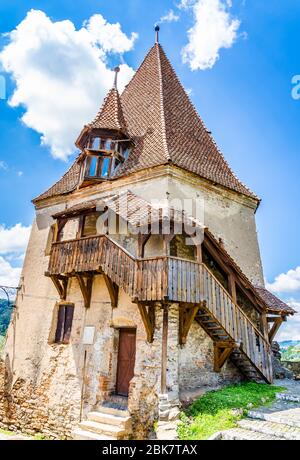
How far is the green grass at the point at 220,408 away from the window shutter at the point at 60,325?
17.8 feet

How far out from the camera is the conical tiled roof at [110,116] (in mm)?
13273

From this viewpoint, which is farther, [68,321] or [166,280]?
[68,321]

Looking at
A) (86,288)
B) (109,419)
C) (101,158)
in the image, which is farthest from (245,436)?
(101,158)

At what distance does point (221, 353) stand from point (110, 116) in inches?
418

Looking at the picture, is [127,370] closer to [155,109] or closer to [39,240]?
[39,240]

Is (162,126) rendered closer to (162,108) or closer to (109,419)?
(162,108)

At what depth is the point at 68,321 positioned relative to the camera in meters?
11.6

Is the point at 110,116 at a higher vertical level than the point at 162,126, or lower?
higher

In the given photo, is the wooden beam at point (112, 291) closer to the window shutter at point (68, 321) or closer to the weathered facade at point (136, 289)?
the weathered facade at point (136, 289)

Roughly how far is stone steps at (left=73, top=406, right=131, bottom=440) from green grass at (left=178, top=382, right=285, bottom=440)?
5.30 ft

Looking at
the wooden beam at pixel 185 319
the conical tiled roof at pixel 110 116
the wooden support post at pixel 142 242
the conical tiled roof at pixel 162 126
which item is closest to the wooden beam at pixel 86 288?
the wooden support post at pixel 142 242

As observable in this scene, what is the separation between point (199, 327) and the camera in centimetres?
988

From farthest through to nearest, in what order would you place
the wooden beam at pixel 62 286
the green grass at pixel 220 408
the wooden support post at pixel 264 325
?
the wooden beam at pixel 62 286 < the wooden support post at pixel 264 325 < the green grass at pixel 220 408

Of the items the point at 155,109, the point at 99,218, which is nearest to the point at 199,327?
the point at 99,218
